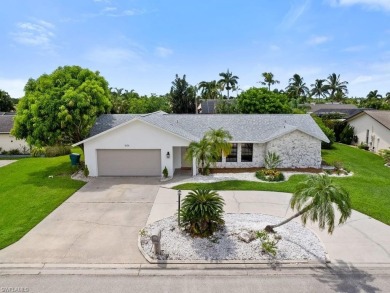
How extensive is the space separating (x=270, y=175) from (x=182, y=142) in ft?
21.2

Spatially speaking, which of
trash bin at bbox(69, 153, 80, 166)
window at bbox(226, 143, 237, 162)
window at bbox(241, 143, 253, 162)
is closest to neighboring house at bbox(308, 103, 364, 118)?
window at bbox(241, 143, 253, 162)

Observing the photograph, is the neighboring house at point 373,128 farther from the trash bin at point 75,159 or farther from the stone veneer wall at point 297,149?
the trash bin at point 75,159

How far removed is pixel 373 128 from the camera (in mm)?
30547

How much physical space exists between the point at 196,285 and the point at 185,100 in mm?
39280

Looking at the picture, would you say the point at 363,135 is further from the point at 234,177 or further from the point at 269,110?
the point at 234,177

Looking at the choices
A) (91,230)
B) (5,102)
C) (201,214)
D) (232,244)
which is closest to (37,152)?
(91,230)

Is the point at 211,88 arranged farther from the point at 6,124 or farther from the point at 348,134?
the point at 6,124

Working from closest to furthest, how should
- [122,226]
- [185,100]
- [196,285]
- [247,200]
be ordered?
[196,285] → [122,226] → [247,200] → [185,100]

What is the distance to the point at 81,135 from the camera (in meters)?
20.8

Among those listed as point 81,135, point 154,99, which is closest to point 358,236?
point 81,135

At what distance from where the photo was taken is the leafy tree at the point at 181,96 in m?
45.4

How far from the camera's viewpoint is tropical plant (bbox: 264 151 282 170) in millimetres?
20906

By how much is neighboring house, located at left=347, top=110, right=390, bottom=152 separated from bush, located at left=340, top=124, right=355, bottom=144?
21.8 inches

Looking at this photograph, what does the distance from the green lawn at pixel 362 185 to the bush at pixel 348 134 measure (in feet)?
31.1
